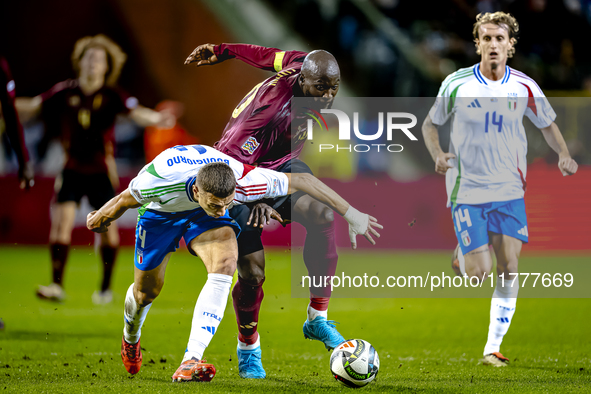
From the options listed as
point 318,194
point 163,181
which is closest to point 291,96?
point 318,194

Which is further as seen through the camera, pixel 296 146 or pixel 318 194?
pixel 296 146

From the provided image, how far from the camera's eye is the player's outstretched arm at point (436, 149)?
532cm

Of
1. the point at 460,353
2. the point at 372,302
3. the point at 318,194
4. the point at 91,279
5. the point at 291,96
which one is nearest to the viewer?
the point at 318,194

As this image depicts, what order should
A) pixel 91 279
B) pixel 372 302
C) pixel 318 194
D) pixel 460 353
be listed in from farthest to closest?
pixel 91 279 < pixel 372 302 < pixel 460 353 < pixel 318 194

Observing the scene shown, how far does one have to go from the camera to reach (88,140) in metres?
8.24

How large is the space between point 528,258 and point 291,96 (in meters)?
6.70

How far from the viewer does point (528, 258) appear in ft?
34.1

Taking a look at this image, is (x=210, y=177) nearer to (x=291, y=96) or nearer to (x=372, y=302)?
(x=291, y=96)

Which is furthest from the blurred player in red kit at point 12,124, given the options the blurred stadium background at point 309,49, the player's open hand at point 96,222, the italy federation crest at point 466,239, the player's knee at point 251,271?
the blurred stadium background at point 309,49

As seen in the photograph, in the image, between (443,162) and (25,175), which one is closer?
(443,162)

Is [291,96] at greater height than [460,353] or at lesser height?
greater

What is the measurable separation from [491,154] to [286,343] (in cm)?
243

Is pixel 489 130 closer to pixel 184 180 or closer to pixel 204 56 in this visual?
pixel 204 56

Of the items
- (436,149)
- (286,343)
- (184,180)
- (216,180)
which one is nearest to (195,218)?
(184,180)
